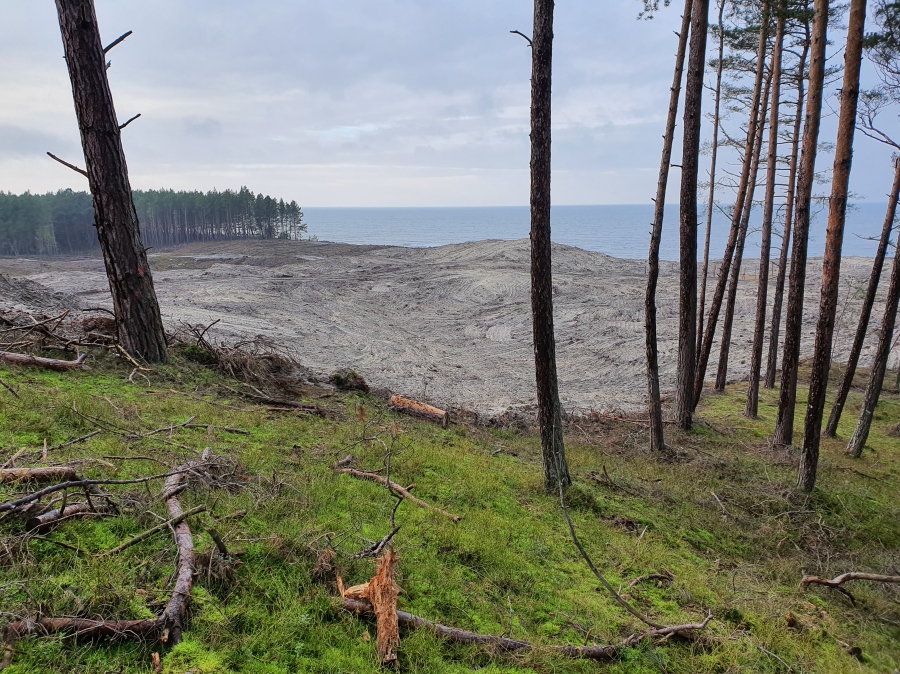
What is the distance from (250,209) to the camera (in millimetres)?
74250

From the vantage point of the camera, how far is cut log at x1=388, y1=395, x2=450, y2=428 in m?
11.4

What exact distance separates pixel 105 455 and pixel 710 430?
1236 centimetres

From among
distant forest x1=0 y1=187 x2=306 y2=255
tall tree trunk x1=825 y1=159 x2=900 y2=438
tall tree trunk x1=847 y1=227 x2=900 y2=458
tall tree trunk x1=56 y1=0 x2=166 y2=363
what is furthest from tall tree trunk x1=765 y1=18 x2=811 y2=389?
distant forest x1=0 y1=187 x2=306 y2=255

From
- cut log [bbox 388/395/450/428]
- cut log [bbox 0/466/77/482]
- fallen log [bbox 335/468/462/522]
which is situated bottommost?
cut log [bbox 388/395/450/428]

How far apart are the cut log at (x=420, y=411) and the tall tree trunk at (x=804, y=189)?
7010mm

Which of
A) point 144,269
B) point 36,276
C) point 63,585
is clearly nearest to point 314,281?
point 36,276

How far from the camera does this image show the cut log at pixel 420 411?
11375mm

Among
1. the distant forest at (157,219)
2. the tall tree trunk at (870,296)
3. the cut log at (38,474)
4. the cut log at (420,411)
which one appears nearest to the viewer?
the cut log at (38,474)

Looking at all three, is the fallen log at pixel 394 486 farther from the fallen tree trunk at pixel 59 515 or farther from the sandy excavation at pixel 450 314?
the sandy excavation at pixel 450 314

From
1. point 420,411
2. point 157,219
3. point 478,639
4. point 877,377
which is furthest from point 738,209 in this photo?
point 157,219

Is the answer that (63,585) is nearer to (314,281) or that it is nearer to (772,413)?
(772,413)

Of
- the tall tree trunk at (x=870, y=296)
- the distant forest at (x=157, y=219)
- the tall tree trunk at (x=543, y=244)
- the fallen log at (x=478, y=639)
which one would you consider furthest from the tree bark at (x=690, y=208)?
the distant forest at (x=157, y=219)

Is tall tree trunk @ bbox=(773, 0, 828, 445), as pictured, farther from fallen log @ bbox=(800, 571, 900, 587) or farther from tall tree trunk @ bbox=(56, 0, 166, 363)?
tall tree trunk @ bbox=(56, 0, 166, 363)

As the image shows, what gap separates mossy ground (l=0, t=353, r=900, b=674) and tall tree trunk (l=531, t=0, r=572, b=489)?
26.5 inches
